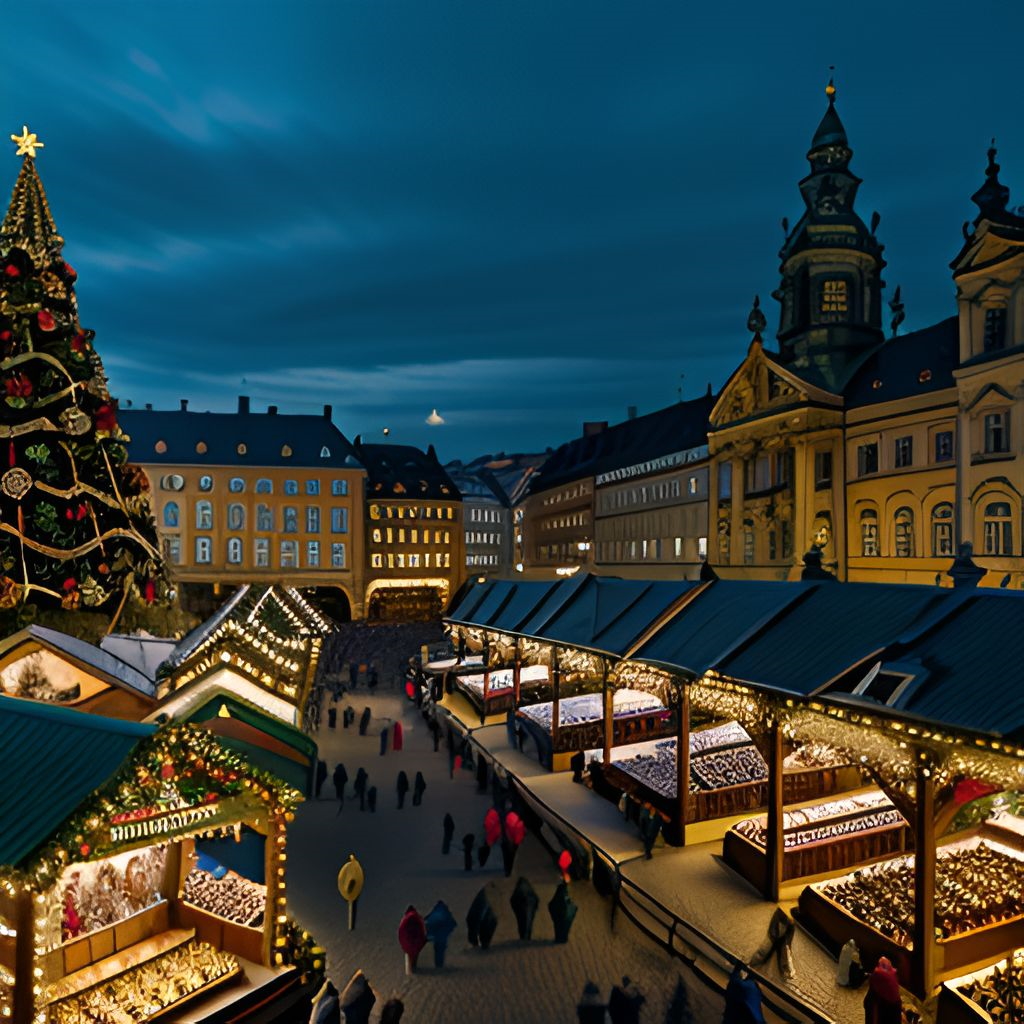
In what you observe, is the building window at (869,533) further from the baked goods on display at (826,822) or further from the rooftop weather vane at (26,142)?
the rooftop weather vane at (26,142)

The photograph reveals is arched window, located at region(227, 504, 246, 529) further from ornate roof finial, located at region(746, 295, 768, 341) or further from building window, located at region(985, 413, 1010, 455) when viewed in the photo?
building window, located at region(985, 413, 1010, 455)

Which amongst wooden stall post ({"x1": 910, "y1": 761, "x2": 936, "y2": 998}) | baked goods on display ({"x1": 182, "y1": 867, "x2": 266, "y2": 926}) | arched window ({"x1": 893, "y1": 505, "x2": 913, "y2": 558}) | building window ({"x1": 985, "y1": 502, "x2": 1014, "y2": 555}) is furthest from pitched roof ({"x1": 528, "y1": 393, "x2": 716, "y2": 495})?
baked goods on display ({"x1": 182, "y1": 867, "x2": 266, "y2": 926})

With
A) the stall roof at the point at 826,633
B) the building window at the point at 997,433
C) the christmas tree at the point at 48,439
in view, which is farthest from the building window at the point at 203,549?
the stall roof at the point at 826,633

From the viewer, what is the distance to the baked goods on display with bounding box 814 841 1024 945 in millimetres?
9828

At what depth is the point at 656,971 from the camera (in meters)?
10.3

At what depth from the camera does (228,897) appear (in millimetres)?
8820

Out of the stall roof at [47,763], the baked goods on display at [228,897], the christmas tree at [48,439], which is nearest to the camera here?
the stall roof at [47,763]

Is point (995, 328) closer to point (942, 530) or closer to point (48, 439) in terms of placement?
point (942, 530)

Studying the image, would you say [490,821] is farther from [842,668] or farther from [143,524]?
[143,524]

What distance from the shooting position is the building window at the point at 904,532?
3147 cm

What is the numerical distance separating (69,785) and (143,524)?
483 inches

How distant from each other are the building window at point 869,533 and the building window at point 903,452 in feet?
8.34

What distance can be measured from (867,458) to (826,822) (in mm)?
25022

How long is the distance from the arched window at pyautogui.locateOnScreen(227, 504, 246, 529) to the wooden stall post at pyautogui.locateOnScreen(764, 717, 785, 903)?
2071 inches
